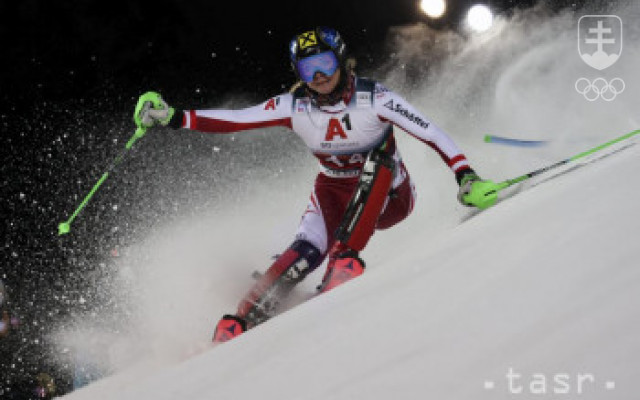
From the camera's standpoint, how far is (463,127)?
7.76 m

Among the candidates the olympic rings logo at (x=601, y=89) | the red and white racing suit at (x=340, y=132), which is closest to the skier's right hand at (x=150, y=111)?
the red and white racing suit at (x=340, y=132)

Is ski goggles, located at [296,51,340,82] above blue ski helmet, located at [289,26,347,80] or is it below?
below

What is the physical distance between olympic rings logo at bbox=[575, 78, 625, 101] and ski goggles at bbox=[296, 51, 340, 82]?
3.90 m

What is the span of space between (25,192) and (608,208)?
28.2 feet

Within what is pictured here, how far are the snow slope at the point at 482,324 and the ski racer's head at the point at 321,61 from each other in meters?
1.47

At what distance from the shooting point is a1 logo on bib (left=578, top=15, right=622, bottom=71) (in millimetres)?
7480

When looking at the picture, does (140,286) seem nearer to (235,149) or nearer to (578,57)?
(235,149)

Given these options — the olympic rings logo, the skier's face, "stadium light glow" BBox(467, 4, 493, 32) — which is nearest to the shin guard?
the skier's face

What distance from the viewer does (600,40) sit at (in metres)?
7.77

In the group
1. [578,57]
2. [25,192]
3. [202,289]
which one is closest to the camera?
[202,289]

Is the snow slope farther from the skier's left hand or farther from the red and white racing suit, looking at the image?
the red and white racing suit

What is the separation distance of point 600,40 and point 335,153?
4841 millimetres

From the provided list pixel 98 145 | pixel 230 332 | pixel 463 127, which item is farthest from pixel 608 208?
pixel 98 145

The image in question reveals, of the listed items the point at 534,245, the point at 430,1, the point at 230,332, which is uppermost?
the point at 430,1
